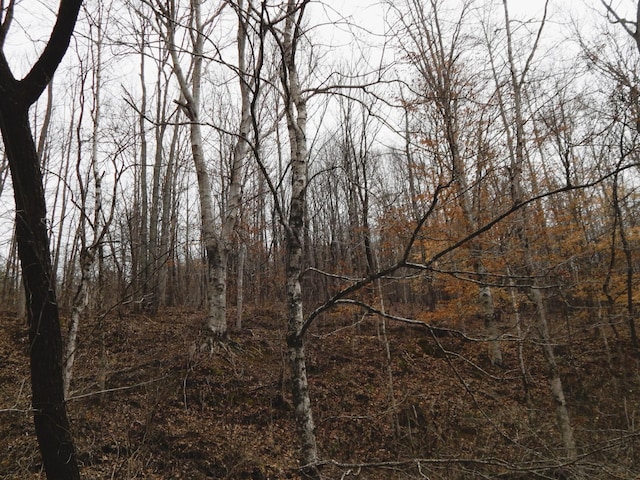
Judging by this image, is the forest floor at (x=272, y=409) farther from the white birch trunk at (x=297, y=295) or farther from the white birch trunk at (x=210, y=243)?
the white birch trunk at (x=297, y=295)

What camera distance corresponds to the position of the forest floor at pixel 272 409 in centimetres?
494

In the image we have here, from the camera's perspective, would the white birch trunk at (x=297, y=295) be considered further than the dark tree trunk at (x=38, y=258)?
Yes

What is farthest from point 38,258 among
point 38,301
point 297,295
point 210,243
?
point 210,243

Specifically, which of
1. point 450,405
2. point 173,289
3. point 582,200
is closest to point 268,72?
point 450,405

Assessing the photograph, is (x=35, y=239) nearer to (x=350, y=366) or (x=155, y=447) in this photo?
(x=155, y=447)

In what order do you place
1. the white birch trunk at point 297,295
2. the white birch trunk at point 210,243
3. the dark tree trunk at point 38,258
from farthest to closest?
the white birch trunk at point 210,243
the white birch trunk at point 297,295
the dark tree trunk at point 38,258

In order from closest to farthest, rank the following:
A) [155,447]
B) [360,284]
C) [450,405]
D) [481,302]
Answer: [360,284] → [155,447] → [450,405] → [481,302]

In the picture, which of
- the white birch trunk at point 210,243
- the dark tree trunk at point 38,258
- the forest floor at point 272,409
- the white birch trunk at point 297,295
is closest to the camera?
the dark tree trunk at point 38,258

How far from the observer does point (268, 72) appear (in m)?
8.60

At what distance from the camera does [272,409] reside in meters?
6.97

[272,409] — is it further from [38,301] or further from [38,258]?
[38,258]

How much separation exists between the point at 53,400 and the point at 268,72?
8.17 metres

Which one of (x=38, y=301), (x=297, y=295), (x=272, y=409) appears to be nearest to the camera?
(x=38, y=301)

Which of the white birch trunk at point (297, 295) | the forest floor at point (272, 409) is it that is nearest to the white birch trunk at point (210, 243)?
the forest floor at point (272, 409)
